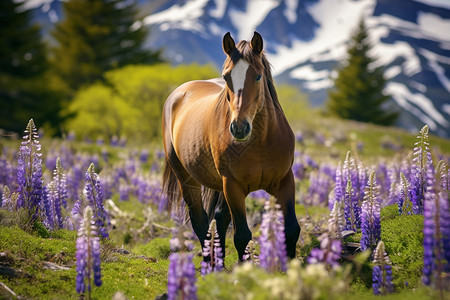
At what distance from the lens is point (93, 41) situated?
45875 mm

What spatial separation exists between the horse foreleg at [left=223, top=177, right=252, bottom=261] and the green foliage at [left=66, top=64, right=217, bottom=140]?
2670 cm

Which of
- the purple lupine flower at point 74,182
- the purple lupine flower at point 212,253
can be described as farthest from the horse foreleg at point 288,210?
the purple lupine flower at point 74,182

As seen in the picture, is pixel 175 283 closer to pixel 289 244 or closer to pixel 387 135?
pixel 289 244

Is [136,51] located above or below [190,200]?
above

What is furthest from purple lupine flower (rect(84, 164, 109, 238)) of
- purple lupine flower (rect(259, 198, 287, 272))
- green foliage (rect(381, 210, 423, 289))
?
green foliage (rect(381, 210, 423, 289))

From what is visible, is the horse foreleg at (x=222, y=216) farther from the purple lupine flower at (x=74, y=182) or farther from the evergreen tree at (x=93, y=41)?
the evergreen tree at (x=93, y=41)

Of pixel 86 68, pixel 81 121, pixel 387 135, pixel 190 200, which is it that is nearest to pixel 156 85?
pixel 81 121

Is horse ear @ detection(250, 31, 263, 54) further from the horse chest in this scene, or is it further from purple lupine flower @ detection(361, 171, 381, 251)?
purple lupine flower @ detection(361, 171, 381, 251)

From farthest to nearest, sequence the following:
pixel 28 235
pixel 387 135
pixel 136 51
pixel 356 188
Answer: pixel 136 51, pixel 387 135, pixel 356 188, pixel 28 235

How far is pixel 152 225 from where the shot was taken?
8422 millimetres

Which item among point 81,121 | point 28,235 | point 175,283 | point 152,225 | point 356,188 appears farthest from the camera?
point 81,121

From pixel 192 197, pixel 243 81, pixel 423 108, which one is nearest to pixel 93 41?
pixel 192 197

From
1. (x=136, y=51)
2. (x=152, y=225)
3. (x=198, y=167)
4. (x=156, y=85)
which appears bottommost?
(x=152, y=225)

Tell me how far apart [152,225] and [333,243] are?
6189 millimetres
